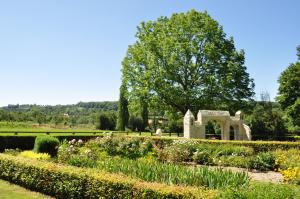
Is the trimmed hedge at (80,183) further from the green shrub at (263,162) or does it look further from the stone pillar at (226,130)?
the stone pillar at (226,130)

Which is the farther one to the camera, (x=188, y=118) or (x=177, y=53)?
(x=177, y=53)

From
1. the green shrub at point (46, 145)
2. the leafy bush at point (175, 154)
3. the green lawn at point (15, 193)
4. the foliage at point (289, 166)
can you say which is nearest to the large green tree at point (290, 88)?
the leafy bush at point (175, 154)

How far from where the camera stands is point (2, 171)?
43.4ft

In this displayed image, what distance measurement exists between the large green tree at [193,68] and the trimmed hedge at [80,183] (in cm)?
2268

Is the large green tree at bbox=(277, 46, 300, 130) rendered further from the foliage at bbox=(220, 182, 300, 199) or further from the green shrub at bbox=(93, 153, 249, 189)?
the foliage at bbox=(220, 182, 300, 199)

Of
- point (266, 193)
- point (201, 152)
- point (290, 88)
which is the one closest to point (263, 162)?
point (201, 152)

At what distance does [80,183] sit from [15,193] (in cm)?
276

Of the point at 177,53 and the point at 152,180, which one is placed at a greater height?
the point at 177,53

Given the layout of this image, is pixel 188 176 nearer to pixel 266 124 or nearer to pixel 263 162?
pixel 263 162

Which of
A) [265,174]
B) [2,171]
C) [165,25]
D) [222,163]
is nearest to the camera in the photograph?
[2,171]

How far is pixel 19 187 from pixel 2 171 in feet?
6.00

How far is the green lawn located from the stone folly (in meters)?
18.9

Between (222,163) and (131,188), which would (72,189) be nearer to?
(131,188)

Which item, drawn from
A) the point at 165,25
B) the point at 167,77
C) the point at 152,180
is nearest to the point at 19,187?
the point at 152,180
